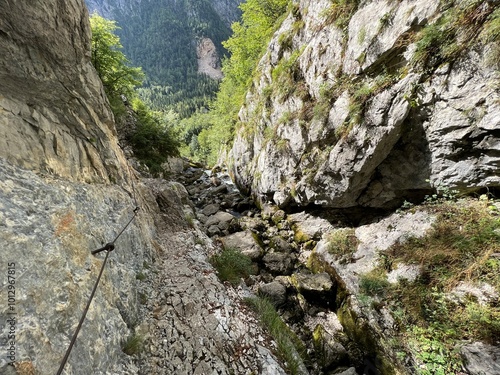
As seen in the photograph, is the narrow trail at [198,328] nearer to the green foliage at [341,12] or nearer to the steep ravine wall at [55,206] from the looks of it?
the steep ravine wall at [55,206]

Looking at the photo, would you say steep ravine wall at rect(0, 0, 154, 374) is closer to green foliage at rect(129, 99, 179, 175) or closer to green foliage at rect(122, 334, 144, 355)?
green foliage at rect(122, 334, 144, 355)

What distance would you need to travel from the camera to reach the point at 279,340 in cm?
509

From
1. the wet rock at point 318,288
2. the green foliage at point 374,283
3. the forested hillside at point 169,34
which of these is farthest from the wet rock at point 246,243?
the forested hillside at point 169,34

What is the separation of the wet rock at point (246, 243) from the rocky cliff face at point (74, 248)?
3927 mm

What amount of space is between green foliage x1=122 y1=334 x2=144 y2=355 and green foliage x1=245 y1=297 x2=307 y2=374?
2.97m

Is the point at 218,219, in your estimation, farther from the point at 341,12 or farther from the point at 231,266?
the point at 341,12

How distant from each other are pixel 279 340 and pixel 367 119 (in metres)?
7.77

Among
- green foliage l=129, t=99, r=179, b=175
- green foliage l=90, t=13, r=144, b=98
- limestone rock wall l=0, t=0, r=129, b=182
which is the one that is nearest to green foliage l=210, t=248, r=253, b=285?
limestone rock wall l=0, t=0, r=129, b=182

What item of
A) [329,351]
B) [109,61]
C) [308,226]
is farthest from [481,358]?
[109,61]

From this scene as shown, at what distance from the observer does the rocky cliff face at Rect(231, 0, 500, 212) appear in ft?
20.1

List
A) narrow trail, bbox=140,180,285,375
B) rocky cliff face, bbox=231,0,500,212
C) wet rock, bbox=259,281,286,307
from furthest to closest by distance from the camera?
wet rock, bbox=259,281,286,307, rocky cliff face, bbox=231,0,500,212, narrow trail, bbox=140,180,285,375

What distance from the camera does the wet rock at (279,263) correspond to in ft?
30.9

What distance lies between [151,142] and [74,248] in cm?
1328

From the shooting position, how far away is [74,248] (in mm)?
3057
